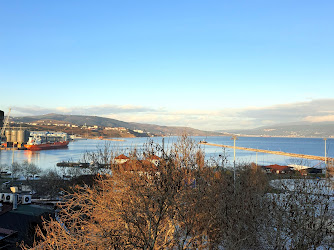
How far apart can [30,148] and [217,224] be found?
89.8 m

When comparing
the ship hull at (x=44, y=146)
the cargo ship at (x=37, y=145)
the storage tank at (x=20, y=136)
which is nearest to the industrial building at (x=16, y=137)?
the storage tank at (x=20, y=136)

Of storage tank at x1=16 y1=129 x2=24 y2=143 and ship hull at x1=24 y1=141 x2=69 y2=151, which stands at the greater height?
storage tank at x1=16 y1=129 x2=24 y2=143

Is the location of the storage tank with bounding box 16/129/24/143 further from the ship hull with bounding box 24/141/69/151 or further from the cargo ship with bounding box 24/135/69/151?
the ship hull with bounding box 24/141/69/151

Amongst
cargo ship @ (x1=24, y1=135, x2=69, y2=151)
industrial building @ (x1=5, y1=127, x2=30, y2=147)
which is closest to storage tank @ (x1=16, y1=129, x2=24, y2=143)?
industrial building @ (x1=5, y1=127, x2=30, y2=147)

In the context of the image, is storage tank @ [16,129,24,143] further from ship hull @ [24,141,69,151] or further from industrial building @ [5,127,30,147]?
ship hull @ [24,141,69,151]

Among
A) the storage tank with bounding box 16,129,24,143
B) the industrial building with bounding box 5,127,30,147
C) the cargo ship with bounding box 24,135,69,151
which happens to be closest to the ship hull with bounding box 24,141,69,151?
the cargo ship with bounding box 24,135,69,151

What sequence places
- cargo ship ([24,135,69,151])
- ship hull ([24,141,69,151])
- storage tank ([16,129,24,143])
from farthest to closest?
storage tank ([16,129,24,143]) < cargo ship ([24,135,69,151]) < ship hull ([24,141,69,151])

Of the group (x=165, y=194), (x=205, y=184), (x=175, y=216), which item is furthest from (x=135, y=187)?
(x=205, y=184)

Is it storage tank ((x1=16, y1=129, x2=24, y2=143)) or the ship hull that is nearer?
the ship hull

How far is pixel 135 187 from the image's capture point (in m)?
6.24

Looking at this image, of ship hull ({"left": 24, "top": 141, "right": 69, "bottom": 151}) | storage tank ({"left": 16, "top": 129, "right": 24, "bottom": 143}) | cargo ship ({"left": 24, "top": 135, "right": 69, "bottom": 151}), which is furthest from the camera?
storage tank ({"left": 16, "top": 129, "right": 24, "bottom": 143})

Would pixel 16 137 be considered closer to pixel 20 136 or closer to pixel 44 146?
pixel 20 136

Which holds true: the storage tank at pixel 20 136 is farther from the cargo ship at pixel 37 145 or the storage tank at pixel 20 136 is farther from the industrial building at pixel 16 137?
the cargo ship at pixel 37 145

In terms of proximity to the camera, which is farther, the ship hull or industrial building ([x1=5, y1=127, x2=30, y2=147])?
industrial building ([x1=5, y1=127, x2=30, y2=147])
